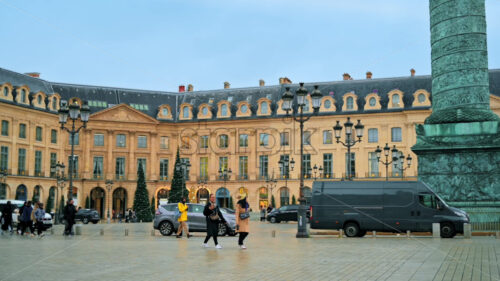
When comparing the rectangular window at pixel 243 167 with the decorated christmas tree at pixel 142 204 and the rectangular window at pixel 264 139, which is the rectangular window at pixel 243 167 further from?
the decorated christmas tree at pixel 142 204

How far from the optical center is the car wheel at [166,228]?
966 inches

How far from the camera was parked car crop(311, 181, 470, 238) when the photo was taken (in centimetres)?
2212

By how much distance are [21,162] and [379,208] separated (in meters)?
48.6

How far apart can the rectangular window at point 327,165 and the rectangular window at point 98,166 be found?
26.3 m

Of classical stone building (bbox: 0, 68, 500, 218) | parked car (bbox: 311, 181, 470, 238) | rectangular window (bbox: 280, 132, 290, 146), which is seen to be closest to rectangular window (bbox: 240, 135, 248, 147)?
classical stone building (bbox: 0, 68, 500, 218)

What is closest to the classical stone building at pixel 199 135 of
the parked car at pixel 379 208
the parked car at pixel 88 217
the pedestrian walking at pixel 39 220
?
the parked car at pixel 88 217

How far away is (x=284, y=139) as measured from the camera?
228ft

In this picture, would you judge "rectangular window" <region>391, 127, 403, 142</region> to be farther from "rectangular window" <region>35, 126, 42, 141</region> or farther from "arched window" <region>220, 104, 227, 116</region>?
"rectangular window" <region>35, 126, 42, 141</region>

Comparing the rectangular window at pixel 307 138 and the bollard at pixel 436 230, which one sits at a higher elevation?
the rectangular window at pixel 307 138

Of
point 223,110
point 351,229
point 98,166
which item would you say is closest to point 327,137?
point 223,110

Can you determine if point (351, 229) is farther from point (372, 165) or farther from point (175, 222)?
point (372, 165)

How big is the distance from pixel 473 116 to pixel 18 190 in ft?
167

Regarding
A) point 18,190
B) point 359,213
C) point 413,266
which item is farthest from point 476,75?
point 18,190

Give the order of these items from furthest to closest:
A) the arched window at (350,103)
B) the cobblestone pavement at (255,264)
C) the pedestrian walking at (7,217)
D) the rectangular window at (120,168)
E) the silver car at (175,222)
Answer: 1. the rectangular window at (120,168)
2. the arched window at (350,103)
3. the pedestrian walking at (7,217)
4. the silver car at (175,222)
5. the cobblestone pavement at (255,264)
